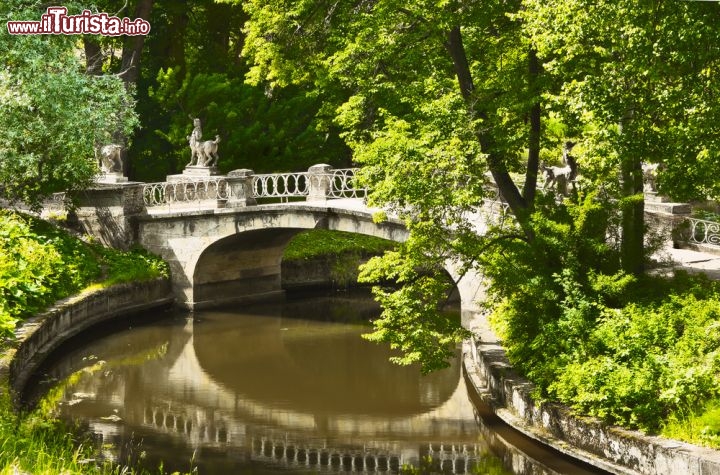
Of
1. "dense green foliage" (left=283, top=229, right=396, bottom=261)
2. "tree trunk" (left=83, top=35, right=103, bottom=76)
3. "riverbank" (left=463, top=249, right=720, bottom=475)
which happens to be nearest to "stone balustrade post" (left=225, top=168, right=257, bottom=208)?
"dense green foliage" (left=283, top=229, right=396, bottom=261)

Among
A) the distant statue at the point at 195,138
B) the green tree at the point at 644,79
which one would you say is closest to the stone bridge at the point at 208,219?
the distant statue at the point at 195,138

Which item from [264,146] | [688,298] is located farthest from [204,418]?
[264,146]

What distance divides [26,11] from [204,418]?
414 inches

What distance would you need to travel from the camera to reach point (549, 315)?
65.3ft

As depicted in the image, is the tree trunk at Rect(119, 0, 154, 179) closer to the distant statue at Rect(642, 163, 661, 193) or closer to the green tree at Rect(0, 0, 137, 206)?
the green tree at Rect(0, 0, 137, 206)

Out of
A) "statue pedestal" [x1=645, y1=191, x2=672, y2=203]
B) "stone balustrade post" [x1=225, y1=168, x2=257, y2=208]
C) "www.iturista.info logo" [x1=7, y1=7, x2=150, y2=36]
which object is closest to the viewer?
"statue pedestal" [x1=645, y1=191, x2=672, y2=203]

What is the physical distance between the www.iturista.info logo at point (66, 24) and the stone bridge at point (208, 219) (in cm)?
416

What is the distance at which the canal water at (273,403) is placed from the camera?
1962 cm

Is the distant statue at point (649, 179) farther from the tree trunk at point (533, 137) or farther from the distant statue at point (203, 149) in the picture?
the distant statue at point (203, 149)

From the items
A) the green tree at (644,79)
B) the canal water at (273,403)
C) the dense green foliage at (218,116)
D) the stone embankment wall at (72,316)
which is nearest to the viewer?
the green tree at (644,79)

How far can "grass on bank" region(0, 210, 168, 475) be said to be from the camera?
17359mm

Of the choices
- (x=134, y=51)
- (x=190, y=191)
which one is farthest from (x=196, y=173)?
(x=134, y=51)

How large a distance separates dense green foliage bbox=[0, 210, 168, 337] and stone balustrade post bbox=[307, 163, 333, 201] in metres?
4.76

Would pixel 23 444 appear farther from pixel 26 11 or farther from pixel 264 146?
pixel 264 146
